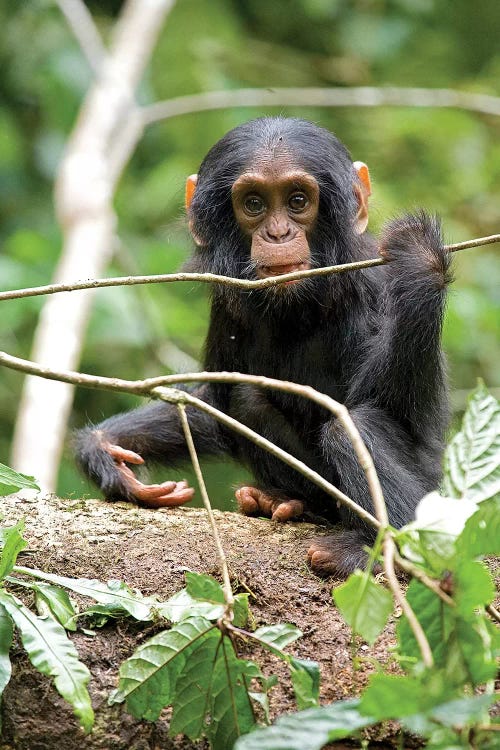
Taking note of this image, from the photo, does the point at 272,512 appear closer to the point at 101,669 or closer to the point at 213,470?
the point at 101,669

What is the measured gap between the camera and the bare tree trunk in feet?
26.9

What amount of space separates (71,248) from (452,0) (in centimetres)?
679

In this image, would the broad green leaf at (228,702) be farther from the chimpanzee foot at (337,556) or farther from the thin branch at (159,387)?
the chimpanzee foot at (337,556)

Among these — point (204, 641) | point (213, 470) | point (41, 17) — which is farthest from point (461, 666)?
point (41, 17)

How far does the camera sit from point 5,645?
11.9 feet

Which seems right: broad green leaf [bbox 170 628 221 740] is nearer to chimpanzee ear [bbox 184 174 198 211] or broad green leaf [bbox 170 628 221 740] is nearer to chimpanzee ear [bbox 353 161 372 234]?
chimpanzee ear [bbox 353 161 372 234]

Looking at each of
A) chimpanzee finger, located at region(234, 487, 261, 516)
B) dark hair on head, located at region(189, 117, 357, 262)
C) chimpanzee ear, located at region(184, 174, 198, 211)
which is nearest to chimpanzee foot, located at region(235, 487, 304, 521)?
chimpanzee finger, located at region(234, 487, 261, 516)

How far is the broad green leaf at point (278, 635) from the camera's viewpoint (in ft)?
12.0

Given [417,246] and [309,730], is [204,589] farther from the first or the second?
[417,246]

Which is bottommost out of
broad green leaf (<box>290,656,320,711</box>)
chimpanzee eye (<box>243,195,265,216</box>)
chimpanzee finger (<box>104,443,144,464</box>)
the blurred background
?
broad green leaf (<box>290,656,320,711</box>)

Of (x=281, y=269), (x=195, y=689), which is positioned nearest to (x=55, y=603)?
(x=195, y=689)

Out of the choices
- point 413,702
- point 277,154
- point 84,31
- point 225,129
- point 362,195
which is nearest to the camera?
point 413,702

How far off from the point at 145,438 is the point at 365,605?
353cm

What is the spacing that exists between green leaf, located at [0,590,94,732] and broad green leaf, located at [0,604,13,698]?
0.08 ft
